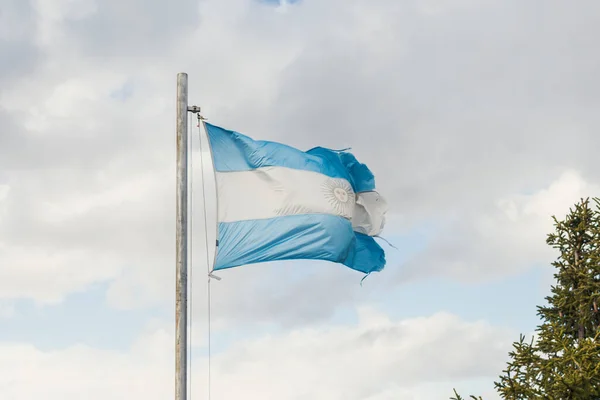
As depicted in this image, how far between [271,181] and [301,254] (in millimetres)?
1708

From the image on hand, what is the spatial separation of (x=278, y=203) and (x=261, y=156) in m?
1.07

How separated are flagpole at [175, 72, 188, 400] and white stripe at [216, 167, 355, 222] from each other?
1318 millimetres

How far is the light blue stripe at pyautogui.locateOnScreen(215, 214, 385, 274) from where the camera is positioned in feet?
57.5

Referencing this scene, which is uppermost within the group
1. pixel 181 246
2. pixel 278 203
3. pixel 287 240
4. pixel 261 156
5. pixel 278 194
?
pixel 261 156

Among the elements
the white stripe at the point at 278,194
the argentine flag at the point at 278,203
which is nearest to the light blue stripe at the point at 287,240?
the argentine flag at the point at 278,203

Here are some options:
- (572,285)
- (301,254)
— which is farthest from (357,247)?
(572,285)

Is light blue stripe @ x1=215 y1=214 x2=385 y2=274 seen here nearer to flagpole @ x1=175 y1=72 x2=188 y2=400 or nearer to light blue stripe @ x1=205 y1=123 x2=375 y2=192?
flagpole @ x1=175 y1=72 x2=188 y2=400

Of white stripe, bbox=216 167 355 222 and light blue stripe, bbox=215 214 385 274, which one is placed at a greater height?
white stripe, bbox=216 167 355 222

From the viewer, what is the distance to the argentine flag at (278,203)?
58.4ft

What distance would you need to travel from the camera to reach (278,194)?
18.7 metres

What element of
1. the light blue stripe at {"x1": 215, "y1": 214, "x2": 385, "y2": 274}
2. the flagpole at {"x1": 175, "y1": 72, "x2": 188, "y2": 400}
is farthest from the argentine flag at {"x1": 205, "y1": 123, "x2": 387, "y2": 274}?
the flagpole at {"x1": 175, "y1": 72, "x2": 188, "y2": 400}

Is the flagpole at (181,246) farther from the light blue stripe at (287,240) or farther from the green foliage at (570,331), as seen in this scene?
the green foliage at (570,331)

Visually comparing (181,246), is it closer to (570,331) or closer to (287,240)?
(287,240)

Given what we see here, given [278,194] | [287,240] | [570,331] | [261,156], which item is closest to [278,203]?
[278,194]
